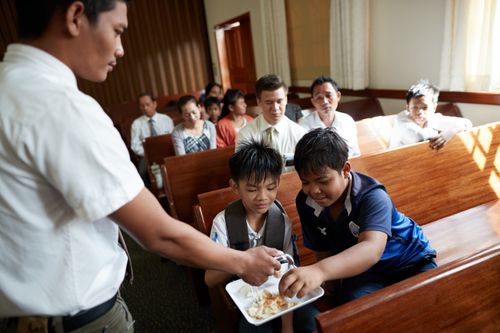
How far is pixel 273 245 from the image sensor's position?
1.55m

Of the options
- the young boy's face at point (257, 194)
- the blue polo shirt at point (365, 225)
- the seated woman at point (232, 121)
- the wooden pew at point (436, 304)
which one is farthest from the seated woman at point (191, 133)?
the wooden pew at point (436, 304)

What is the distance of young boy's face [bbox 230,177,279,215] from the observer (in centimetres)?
150

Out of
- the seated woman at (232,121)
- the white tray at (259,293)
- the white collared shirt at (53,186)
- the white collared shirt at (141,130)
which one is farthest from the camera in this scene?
the white collared shirt at (141,130)

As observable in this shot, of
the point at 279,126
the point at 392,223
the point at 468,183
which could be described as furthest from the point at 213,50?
the point at 392,223

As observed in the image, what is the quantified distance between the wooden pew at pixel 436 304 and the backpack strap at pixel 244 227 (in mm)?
749

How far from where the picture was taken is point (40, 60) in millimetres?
671

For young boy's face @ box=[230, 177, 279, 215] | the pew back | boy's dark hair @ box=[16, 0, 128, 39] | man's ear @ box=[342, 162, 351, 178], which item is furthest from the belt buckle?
the pew back

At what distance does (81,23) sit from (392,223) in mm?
1271

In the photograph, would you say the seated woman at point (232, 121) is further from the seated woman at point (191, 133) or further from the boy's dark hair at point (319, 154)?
the boy's dark hair at point (319, 154)

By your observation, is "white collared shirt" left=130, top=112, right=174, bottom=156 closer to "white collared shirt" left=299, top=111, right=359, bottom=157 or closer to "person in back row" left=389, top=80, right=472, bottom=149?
"white collared shirt" left=299, top=111, right=359, bottom=157

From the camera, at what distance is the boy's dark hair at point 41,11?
2.15ft

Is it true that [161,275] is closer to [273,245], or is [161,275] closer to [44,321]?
[273,245]

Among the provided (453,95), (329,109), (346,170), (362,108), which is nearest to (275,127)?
(329,109)

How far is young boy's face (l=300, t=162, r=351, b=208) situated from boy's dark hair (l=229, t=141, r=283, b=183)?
20 cm
